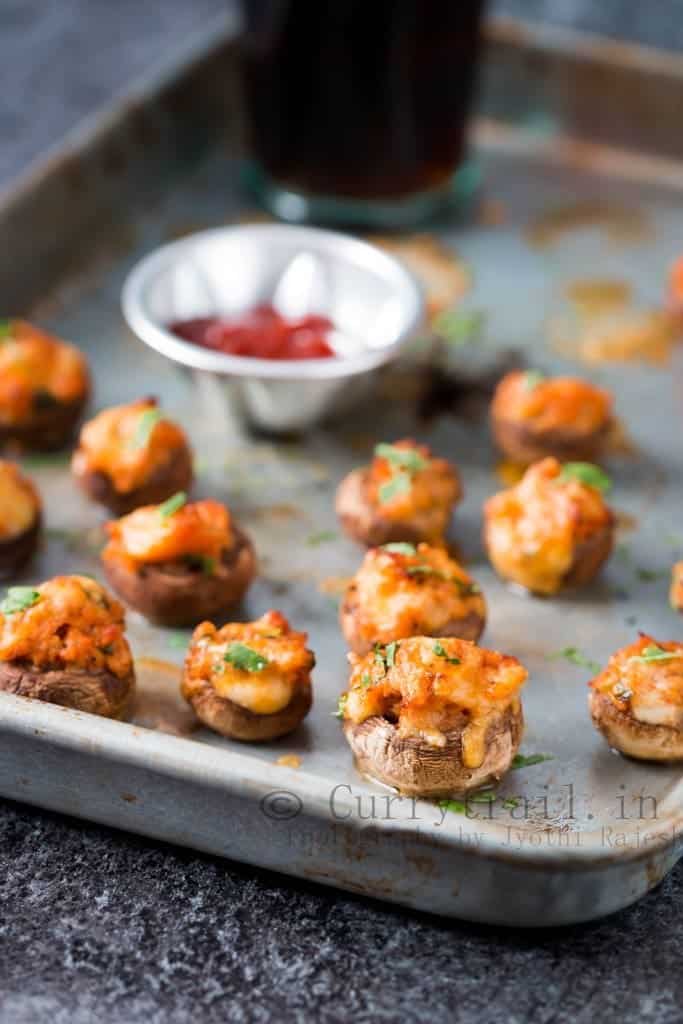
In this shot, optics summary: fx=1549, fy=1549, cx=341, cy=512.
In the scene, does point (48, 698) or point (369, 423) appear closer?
point (48, 698)

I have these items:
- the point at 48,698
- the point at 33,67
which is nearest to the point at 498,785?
the point at 48,698

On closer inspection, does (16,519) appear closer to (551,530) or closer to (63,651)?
(63,651)

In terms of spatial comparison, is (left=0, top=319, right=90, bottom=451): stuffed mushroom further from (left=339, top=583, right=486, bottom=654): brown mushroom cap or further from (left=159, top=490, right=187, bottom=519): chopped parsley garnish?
(left=339, top=583, right=486, bottom=654): brown mushroom cap

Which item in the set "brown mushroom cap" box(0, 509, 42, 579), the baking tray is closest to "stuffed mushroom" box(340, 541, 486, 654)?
the baking tray

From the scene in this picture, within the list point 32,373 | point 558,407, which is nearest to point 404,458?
point 558,407

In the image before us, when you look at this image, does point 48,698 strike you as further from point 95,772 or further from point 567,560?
point 567,560

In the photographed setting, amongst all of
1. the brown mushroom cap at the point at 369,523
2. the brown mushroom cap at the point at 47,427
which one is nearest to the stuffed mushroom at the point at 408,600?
the brown mushroom cap at the point at 369,523
